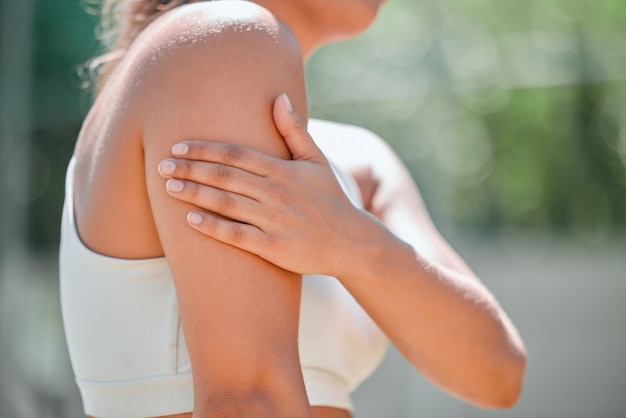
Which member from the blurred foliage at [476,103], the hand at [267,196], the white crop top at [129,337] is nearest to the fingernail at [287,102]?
the hand at [267,196]

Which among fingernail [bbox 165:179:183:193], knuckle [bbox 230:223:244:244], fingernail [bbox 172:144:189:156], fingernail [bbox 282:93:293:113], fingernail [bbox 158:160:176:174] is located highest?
fingernail [bbox 282:93:293:113]

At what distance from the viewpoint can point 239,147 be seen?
96cm

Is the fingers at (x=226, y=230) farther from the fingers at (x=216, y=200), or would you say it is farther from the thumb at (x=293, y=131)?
the thumb at (x=293, y=131)

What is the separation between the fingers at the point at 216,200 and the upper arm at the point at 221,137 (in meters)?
0.02

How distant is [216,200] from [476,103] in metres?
8.35

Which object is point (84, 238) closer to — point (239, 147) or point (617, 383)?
point (239, 147)

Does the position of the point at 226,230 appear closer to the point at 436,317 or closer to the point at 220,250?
the point at 220,250

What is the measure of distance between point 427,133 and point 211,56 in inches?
264

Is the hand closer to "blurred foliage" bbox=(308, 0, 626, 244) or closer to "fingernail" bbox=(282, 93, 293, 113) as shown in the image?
"fingernail" bbox=(282, 93, 293, 113)

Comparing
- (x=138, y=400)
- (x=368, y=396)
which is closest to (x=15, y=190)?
(x=368, y=396)

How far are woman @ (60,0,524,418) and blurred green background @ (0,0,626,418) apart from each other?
3659 mm

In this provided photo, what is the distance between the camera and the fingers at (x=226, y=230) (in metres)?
0.93

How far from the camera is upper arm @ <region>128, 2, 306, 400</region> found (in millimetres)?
912

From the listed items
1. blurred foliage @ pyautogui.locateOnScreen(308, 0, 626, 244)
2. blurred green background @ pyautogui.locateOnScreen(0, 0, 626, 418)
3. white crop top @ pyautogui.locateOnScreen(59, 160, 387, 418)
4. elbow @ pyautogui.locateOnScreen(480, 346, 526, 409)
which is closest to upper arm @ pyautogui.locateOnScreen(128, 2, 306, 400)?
white crop top @ pyautogui.locateOnScreen(59, 160, 387, 418)
